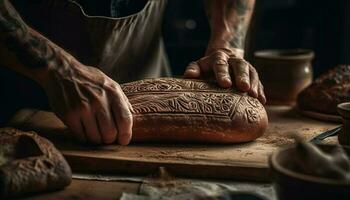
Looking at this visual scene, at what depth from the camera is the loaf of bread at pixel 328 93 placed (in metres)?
2.30

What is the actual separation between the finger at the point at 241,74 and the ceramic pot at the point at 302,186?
0.77 metres

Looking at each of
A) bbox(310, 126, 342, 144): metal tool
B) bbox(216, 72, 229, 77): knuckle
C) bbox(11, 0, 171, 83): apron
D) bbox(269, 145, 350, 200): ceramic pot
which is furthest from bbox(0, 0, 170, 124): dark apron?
bbox(269, 145, 350, 200): ceramic pot

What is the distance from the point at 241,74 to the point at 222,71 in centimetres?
7

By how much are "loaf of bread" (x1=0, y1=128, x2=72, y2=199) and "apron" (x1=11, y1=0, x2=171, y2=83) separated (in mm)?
668

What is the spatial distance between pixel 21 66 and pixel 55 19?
0.39 meters

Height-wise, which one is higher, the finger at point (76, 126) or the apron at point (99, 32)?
the apron at point (99, 32)

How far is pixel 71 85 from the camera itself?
186 cm

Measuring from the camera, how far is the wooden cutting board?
68.2 inches

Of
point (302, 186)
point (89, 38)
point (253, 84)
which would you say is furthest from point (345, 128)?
point (89, 38)

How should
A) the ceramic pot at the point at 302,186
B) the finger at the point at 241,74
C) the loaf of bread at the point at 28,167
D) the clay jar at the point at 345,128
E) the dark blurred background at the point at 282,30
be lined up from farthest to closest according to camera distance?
the dark blurred background at the point at 282,30 < the finger at the point at 241,74 < the clay jar at the point at 345,128 < the loaf of bread at the point at 28,167 < the ceramic pot at the point at 302,186

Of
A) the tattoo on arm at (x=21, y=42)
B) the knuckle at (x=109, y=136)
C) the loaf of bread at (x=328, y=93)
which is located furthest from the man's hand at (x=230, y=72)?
the tattoo on arm at (x=21, y=42)

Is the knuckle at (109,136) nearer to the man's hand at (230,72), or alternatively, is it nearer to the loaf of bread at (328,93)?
the man's hand at (230,72)

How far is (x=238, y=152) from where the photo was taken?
1884 mm

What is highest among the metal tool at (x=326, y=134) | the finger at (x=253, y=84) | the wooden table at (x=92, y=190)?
the finger at (x=253, y=84)
